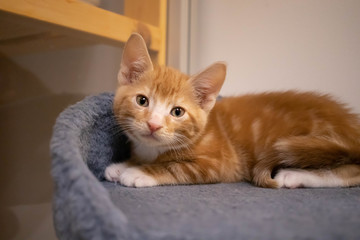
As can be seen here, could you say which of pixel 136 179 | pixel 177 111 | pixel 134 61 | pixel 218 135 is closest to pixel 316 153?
pixel 218 135

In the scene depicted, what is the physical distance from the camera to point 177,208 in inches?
25.8

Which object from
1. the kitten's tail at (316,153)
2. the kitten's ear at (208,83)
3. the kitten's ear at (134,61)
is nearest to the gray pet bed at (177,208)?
the kitten's tail at (316,153)

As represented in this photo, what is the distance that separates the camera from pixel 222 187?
3.17 ft

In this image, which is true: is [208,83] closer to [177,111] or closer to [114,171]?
[177,111]

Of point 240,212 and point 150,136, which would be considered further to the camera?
point 150,136

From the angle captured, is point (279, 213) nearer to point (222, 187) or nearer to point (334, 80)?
point (222, 187)

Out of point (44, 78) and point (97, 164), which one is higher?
point (44, 78)

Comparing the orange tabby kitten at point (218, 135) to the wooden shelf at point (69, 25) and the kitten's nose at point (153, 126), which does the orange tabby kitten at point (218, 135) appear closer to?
A: the kitten's nose at point (153, 126)

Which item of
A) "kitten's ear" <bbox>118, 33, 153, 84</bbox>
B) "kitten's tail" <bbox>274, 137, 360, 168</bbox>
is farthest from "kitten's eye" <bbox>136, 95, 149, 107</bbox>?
"kitten's tail" <bbox>274, 137, 360, 168</bbox>

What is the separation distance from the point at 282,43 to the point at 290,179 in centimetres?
89

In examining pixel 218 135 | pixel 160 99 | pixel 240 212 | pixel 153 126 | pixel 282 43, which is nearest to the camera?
pixel 240 212

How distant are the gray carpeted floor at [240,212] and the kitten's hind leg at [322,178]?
38 millimetres

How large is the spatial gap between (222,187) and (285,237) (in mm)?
493

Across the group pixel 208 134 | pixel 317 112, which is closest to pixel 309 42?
pixel 317 112
